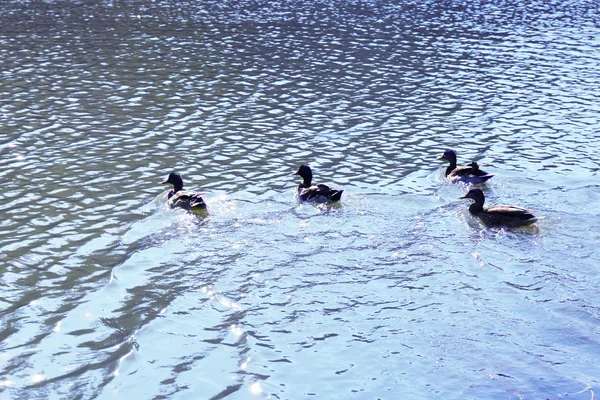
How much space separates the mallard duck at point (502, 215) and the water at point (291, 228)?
0.31 metres

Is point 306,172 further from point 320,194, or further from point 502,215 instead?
point 502,215

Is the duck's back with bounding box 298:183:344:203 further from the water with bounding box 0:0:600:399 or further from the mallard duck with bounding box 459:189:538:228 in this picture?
the mallard duck with bounding box 459:189:538:228

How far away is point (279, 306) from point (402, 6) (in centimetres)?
4291

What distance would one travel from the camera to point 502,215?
63.1ft

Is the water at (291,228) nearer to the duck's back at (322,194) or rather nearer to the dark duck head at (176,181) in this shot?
the duck's back at (322,194)

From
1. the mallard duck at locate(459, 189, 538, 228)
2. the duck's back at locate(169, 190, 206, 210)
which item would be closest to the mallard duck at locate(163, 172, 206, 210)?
the duck's back at locate(169, 190, 206, 210)

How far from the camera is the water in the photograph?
13.6 meters

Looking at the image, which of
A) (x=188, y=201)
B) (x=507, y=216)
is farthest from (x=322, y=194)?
(x=507, y=216)

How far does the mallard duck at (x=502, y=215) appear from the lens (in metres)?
18.8

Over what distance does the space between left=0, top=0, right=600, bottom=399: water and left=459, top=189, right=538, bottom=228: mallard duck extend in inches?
12.3

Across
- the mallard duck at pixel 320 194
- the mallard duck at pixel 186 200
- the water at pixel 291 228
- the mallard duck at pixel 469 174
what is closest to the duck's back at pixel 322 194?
the mallard duck at pixel 320 194

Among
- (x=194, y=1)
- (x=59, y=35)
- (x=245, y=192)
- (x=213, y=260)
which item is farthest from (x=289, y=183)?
(x=194, y=1)

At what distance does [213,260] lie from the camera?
682 inches

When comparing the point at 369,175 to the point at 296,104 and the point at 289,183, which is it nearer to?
the point at 289,183
